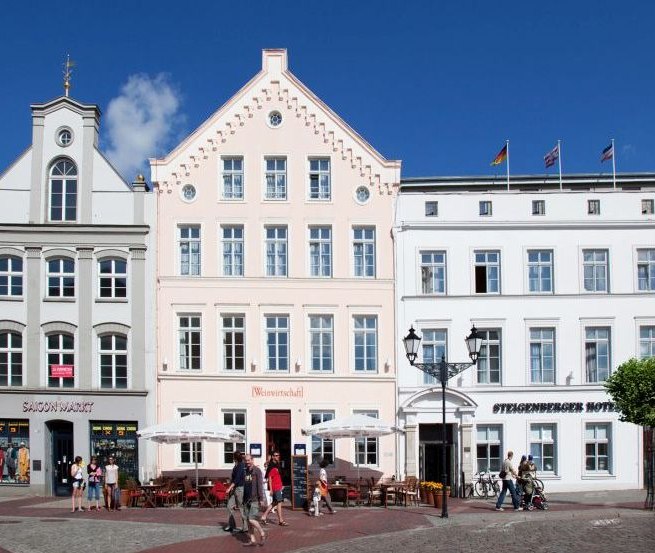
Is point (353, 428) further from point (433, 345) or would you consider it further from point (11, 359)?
point (11, 359)

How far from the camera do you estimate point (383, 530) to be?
24.7 m

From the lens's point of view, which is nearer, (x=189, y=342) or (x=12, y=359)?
(x=12, y=359)

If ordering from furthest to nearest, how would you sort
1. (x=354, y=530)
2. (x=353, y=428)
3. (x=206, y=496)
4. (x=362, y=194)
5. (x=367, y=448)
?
(x=362, y=194)
(x=367, y=448)
(x=353, y=428)
(x=206, y=496)
(x=354, y=530)

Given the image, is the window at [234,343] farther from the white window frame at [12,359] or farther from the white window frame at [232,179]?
the white window frame at [12,359]

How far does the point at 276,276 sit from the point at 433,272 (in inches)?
235

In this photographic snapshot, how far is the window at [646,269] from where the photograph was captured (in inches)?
1469

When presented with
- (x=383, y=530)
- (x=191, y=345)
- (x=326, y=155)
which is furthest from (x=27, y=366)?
(x=383, y=530)

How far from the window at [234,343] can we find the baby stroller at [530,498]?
1190 cm

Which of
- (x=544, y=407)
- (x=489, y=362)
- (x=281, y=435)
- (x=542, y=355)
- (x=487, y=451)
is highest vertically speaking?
(x=542, y=355)

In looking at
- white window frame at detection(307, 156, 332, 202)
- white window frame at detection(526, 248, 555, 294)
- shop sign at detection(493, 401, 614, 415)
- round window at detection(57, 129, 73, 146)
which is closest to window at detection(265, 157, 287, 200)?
white window frame at detection(307, 156, 332, 202)

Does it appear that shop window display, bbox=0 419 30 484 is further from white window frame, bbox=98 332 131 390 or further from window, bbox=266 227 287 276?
window, bbox=266 227 287 276

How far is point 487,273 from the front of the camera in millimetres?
37188

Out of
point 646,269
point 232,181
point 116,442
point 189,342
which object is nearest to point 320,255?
point 232,181

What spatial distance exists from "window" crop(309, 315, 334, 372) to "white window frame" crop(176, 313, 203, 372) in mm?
4228
